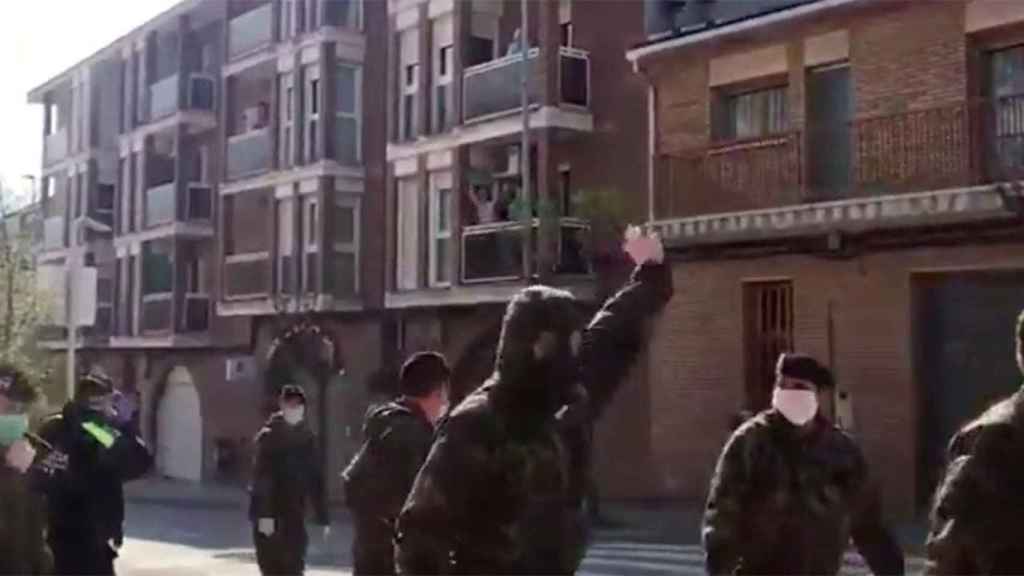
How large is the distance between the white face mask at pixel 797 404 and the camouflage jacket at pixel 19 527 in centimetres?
288

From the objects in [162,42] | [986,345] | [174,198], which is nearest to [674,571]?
[986,345]

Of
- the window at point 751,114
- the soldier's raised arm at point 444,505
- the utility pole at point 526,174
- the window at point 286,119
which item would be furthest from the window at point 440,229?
the soldier's raised arm at point 444,505

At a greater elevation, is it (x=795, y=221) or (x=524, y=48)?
(x=524, y=48)

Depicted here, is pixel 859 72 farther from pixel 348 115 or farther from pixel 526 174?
pixel 348 115

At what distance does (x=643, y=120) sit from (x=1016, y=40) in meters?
7.84

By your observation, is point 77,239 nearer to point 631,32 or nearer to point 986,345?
point 631,32

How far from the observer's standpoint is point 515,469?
12.3ft

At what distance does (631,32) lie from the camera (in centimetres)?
2578

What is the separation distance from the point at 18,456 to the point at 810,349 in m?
16.2

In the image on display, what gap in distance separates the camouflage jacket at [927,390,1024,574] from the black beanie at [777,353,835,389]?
1.12 meters

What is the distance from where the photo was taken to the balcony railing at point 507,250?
2502 cm

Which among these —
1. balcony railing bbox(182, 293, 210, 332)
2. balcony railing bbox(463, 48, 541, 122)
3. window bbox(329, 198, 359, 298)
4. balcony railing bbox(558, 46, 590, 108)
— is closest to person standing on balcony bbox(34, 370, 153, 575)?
balcony railing bbox(463, 48, 541, 122)

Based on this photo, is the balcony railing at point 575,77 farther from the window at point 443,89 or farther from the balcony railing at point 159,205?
the balcony railing at point 159,205

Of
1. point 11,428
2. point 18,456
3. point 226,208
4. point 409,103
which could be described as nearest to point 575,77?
point 409,103
